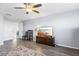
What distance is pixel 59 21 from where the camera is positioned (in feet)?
19.0

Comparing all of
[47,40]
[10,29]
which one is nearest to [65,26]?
[47,40]

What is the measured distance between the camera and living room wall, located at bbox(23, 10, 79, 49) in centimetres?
489

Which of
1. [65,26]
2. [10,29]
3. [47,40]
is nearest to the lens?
[65,26]

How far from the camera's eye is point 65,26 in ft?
17.8

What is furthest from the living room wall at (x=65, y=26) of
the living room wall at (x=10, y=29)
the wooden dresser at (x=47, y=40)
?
the living room wall at (x=10, y=29)

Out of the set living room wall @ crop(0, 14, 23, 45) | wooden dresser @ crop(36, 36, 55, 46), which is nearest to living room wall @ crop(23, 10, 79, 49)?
wooden dresser @ crop(36, 36, 55, 46)

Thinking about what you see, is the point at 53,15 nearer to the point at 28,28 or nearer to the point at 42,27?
the point at 42,27

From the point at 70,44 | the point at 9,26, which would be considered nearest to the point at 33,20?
the point at 9,26

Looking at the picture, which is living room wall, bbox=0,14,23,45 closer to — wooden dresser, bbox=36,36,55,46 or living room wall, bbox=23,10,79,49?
wooden dresser, bbox=36,36,55,46

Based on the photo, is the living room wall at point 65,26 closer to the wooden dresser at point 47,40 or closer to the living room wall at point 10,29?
the wooden dresser at point 47,40

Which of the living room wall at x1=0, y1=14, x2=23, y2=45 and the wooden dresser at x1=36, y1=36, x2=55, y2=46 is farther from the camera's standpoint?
the living room wall at x1=0, y1=14, x2=23, y2=45

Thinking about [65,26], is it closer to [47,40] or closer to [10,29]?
[47,40]

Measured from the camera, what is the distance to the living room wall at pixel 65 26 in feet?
16.0

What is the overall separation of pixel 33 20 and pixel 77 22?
12.6ft
